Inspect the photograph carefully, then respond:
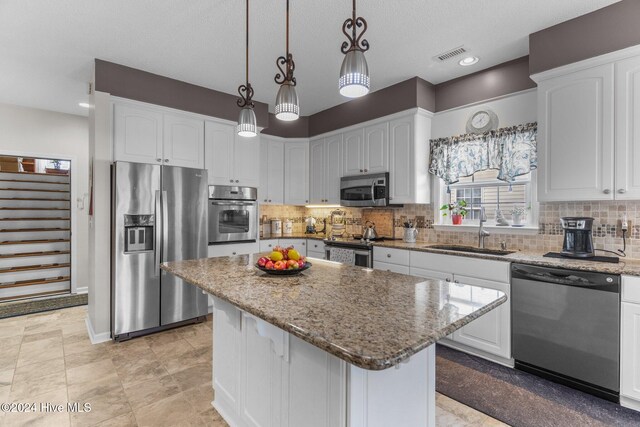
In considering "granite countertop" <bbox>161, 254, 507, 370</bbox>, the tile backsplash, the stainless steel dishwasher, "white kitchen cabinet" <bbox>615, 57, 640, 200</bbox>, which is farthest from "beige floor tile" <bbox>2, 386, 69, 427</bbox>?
"white kitchen cabinet" <bbox>615, 57, 640, 200</bbox>

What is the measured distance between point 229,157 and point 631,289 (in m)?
4.01

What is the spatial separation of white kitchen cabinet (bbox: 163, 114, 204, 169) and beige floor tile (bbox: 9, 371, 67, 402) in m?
2.20

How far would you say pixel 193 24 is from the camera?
2662mm

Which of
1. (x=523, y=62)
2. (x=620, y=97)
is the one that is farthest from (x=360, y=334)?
(x=523, y=62)

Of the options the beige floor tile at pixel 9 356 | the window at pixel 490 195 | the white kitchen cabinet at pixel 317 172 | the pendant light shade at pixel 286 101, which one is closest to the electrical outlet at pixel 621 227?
the window at pixel 490 195

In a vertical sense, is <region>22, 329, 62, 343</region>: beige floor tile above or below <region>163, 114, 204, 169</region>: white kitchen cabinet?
below

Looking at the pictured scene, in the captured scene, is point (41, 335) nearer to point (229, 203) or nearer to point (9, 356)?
point (9, 356)

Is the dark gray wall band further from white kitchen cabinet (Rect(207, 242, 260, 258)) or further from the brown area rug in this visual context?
white kitchen cabinet (Rect(207, 242, 260, 258))

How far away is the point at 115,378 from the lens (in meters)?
2.54

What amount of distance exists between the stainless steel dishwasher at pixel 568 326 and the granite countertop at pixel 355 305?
1.25 m

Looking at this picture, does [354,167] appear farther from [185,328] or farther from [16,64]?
[16,64]

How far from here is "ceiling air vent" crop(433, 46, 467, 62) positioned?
3.01 m

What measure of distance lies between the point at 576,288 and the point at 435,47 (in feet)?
7.59

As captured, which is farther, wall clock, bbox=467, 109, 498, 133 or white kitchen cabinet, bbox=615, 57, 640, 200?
wall clock, bbox=467, 109, 498, 133
